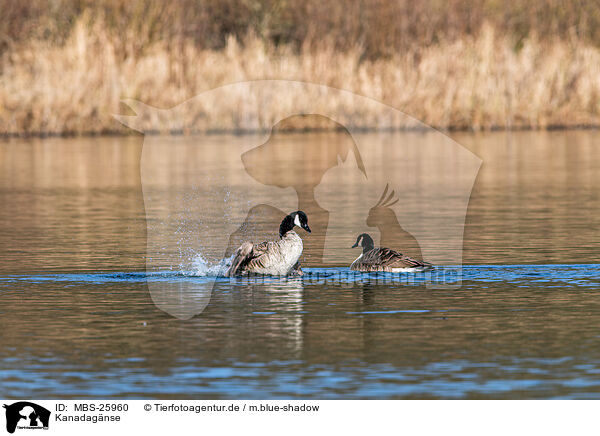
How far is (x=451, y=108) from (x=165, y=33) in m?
8.98

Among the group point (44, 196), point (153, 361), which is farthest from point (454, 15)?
point (153, 361)

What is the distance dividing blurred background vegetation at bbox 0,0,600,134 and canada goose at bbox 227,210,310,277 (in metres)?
22.3

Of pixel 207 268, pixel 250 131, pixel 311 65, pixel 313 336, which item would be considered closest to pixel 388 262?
pixel 207 268

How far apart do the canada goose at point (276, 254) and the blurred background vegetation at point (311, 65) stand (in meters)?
22.3

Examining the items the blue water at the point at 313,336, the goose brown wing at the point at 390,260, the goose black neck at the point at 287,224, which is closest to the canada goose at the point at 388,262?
the goose brown wing at the point at 390,260

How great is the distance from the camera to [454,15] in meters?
42.4

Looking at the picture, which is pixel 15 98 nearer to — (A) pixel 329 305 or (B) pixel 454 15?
(B) pixel 454 15

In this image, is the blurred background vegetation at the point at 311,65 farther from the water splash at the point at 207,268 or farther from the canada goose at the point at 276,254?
the canada goose at the point at 276,254

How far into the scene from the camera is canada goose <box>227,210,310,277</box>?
40.0 ft
